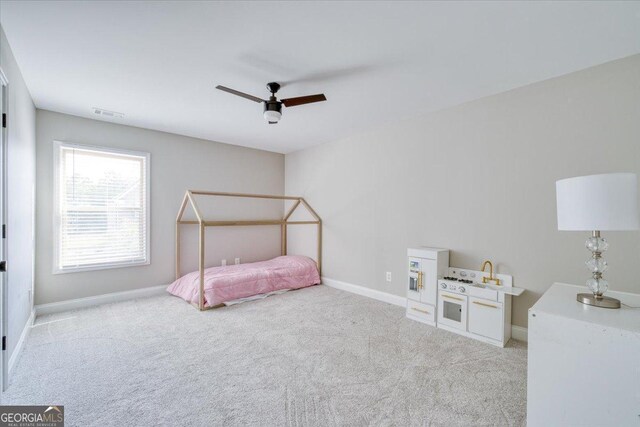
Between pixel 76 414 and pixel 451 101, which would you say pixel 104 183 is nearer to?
pixel 76 414

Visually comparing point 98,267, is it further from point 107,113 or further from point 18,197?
point 107,113

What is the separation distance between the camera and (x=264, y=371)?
2.10 metres

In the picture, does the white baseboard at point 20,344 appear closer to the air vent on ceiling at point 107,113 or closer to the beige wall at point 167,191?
the beige wall at point 167,191

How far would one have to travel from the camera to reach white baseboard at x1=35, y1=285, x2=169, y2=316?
323cm

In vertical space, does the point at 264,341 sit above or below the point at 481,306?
below

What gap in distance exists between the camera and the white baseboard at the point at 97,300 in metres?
3.23

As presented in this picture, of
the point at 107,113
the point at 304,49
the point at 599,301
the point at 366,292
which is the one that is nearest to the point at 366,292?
the point at 366,292

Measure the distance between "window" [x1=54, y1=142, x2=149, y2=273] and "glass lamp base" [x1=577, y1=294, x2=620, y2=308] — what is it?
459 cm

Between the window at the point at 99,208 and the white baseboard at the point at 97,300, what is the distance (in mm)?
383

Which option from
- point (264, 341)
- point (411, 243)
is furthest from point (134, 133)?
point (411, 243)

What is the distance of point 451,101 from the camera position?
9.92ft

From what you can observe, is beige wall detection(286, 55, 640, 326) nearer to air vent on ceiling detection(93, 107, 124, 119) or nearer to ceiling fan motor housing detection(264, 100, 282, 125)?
ceiling fan motor housing detection(264, 100, 282, 125)

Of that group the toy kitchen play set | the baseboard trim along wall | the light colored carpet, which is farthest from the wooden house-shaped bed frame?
the toy kitchen play set

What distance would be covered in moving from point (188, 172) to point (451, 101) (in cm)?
376
